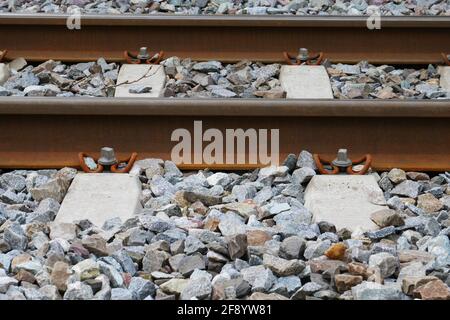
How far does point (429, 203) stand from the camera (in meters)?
4.27

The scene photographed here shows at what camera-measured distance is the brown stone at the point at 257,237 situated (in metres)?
3.71

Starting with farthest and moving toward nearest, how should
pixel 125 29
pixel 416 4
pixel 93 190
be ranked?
pixel 416 4 → pixel 125 29 → pixel 93 190

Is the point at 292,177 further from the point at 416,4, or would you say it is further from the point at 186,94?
the point at 416,4

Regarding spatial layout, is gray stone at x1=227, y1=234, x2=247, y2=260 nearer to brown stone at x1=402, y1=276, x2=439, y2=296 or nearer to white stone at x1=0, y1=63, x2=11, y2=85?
brown stone at x1=402, y1=276, x2=439, y2=296

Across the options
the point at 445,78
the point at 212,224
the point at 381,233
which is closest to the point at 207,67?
the point at 445,78

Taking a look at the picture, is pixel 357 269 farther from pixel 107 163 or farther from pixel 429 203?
pixel 107 163

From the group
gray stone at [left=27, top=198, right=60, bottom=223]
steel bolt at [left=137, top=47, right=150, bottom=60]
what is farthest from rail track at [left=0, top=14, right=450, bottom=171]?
steel bolt at [left=137, top=47, right=150, bottom=60]

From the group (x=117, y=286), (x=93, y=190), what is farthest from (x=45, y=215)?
(x=117, y=286)

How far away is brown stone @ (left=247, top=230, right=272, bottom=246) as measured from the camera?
371cm

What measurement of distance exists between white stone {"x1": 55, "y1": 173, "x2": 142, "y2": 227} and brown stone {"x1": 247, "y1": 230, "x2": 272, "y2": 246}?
0.62 meters

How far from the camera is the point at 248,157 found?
4.68 m

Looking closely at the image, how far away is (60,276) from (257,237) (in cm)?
84

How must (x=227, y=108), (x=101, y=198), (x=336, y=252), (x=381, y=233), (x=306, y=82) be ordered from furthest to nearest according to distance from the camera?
(x=306, y=82) < (x=227, y=108) < (x=101, y=198) < (x=381, y=233) < (x=336, y=252)
